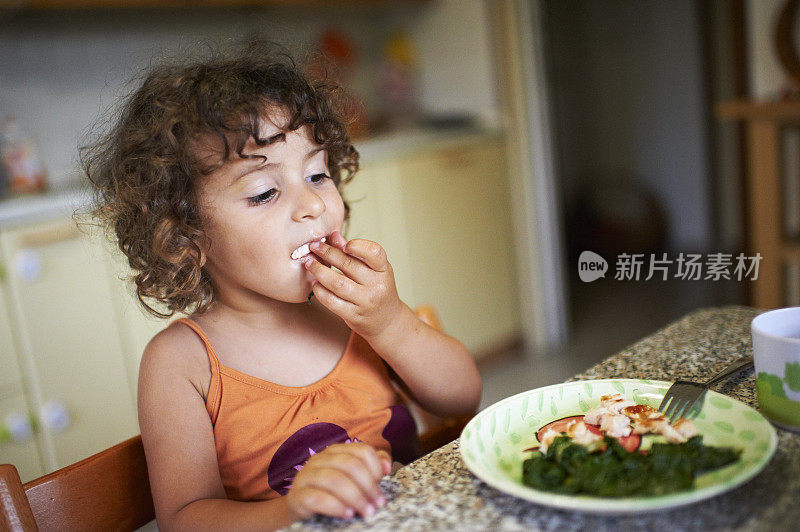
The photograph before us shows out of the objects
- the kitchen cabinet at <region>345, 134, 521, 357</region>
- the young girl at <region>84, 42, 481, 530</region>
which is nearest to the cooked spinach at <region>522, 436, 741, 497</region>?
the young girl at <region>84, 42, 481, 530</region>

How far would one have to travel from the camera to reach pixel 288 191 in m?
0.81

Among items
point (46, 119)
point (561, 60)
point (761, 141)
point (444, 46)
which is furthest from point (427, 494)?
point (561, 60)

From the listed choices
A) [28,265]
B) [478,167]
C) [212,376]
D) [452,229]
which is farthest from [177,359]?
[478,167]

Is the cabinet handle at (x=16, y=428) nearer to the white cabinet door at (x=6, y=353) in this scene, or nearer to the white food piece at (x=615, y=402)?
the white cabinet door at (x=6, y=353)

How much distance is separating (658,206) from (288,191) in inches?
142

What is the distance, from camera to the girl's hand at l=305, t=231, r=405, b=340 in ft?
2.61

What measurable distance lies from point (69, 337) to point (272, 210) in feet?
4.44

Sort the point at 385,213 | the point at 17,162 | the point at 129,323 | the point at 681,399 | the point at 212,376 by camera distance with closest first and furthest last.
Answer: the point at 681,399
the point at 212,376
the point at 129,323
the point at 17,162
the point at 385,213

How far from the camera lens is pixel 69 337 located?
1.92 m

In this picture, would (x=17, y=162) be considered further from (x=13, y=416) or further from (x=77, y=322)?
(x=13, y=416)

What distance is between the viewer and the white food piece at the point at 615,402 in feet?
1.97

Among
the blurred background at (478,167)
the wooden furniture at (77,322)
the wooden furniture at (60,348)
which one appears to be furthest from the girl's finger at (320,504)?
the wooden furniture at (60,348)

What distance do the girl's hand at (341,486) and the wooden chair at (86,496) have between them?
27 cm

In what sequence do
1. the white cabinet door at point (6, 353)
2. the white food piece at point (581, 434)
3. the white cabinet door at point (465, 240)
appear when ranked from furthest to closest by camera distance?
1. the white cabinet door at point (465, 240)
2. the white cabinet door at point (6, 353)
3. the white food piece at point (581, 434)
